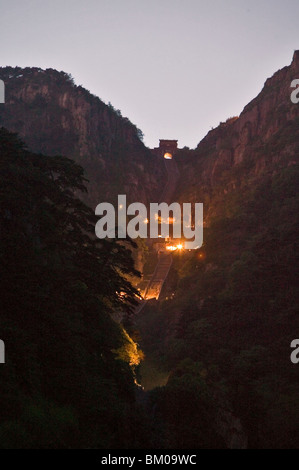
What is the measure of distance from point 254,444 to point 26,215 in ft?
53.0

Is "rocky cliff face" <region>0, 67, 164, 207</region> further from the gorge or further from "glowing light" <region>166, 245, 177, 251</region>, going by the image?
"glowing light" <region>166, 245, 177, 251</region>

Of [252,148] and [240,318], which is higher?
[252,148]

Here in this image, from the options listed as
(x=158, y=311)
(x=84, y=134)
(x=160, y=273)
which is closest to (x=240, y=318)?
(x=158, y=311)

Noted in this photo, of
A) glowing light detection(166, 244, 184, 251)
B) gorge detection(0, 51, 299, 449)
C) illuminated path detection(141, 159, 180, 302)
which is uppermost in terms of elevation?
glowing light detection(166, 244, 184, 251)

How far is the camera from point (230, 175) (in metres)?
79.8

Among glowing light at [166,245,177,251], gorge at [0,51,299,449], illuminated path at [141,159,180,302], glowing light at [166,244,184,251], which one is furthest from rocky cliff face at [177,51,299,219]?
glowing light at [166,245,177,251]

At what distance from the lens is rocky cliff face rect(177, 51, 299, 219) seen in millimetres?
71125

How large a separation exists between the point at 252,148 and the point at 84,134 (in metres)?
33.5

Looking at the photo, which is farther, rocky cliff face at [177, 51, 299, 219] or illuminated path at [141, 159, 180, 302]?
rocky cliff face at [177, 51, 299, 219]

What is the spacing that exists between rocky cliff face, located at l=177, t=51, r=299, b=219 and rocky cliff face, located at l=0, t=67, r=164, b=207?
986 cm

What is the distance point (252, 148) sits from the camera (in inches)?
3132

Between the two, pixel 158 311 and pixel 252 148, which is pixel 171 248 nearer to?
pixel 158 311

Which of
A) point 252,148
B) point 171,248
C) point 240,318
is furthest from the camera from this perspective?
point 252,148

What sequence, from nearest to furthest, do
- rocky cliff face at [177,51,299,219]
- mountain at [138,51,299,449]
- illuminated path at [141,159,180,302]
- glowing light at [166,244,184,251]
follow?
mountain at [138,51,299,449]
illuminated path at [141,159,180,302]
glowing light at [166,244,184,251]
rocky cliff face at [177,51,299,219]
